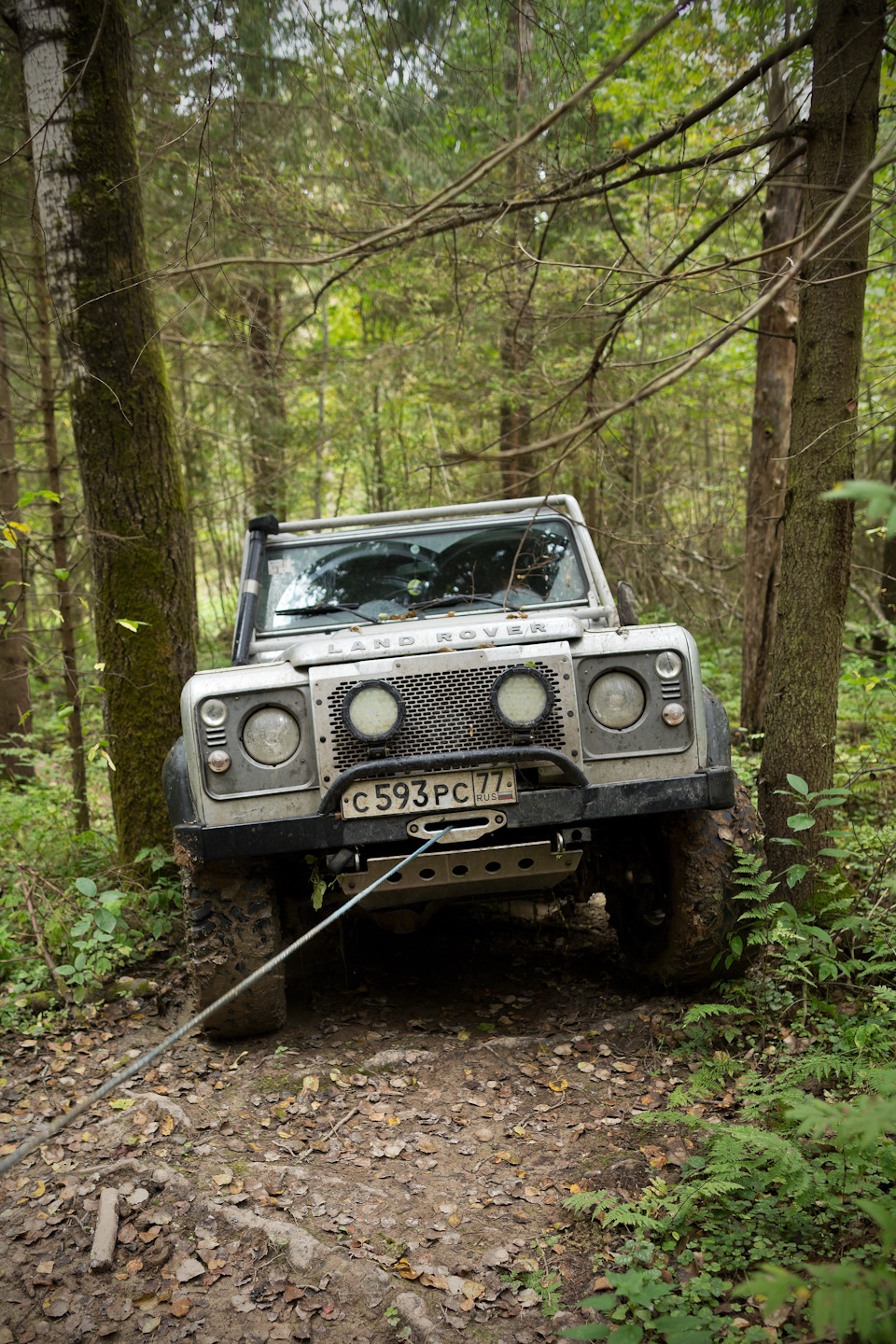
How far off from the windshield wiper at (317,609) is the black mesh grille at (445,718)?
1.31 meters

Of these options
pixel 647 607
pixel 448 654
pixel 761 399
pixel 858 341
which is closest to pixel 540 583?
pixel 448 654

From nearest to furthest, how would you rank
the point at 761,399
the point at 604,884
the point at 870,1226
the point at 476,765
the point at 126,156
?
1. the point at 870,1226
2. the point at 476,765
3. the point at 604,884
4. the point at 126,156
5. the point at 761,399

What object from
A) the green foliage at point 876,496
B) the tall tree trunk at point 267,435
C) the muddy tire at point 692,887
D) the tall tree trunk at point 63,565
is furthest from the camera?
the tall tree trunk at point 267,435

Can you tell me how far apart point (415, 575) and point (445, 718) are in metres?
1.52

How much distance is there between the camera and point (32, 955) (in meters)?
4.39

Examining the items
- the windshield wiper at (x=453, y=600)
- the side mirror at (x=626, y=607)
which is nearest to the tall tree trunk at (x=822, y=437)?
the side mirror at (x=626, y=607)

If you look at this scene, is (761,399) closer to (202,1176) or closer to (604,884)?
(604,884)

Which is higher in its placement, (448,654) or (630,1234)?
Answer: (448,654)

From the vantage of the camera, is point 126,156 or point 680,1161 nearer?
point 680,1161

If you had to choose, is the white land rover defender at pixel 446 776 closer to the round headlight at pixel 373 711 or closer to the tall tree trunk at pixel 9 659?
the round headlight at pixel 373 711

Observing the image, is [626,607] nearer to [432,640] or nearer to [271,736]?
[432,640]

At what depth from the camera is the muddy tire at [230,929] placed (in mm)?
3422

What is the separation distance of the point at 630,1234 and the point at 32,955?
10.6 ft

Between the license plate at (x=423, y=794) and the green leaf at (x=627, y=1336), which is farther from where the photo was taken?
the license plate at (x=423, y=794)
